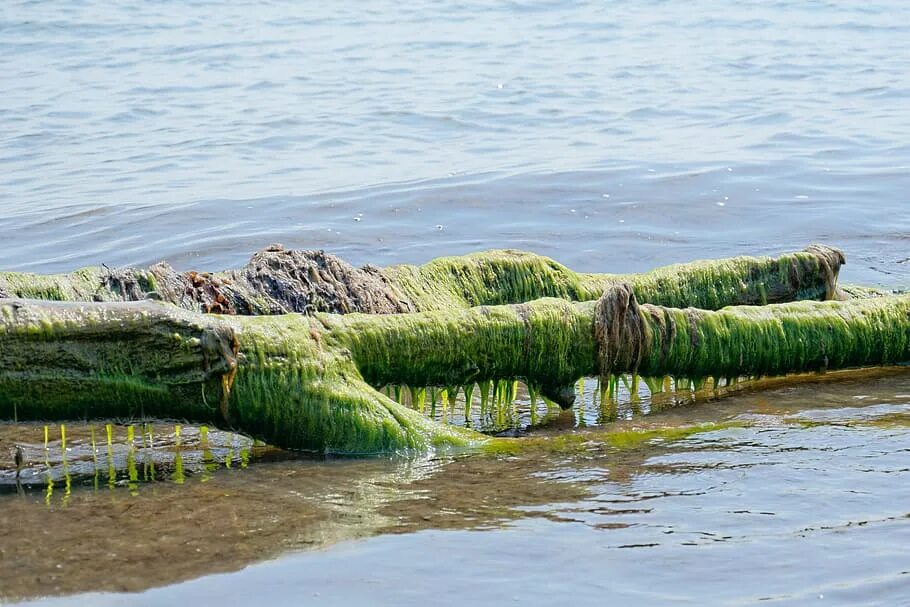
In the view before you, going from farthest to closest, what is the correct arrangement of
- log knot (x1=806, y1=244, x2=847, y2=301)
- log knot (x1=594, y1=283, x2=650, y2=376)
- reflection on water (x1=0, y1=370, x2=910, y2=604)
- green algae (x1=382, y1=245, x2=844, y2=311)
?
log knot (x1=806, y1=244, x2=847, y2=301)
green algae (x1=382, y1=245, x2=844, y2=311)
log knot (x1=594, y1=283, x2=650, y2=376)
reflection on water (x1=0, y1=370, x2=910, y2=604)

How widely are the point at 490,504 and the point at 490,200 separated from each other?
855 cm

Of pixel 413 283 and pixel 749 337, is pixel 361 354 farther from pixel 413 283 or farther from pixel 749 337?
pixel 749 337

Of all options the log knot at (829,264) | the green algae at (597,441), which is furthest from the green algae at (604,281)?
the green algae at (597,441)

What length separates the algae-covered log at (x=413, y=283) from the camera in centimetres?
617

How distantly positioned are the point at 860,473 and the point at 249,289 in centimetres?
325

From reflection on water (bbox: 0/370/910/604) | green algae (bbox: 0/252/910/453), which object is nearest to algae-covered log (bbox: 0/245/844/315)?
green algae (bbox: 0/252/910/453)

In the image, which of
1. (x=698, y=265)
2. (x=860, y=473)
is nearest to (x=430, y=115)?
(x=698, y=265)

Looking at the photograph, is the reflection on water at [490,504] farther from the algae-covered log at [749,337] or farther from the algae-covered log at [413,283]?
the algae-covered log at [413,283]

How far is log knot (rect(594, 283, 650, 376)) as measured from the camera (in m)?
6.09

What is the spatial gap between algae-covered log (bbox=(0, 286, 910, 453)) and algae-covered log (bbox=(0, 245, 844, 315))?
0.56 m

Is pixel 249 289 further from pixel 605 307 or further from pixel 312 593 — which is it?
pixel 312 593

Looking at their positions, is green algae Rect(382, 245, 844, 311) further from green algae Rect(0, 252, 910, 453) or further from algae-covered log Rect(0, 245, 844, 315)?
green algae Rect(0, 252, 910, 453)

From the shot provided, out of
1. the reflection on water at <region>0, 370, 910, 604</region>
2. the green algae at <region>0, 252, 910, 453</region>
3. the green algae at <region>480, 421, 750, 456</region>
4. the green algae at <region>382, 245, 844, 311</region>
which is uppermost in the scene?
the green algae at <region>382, 245, 844, 311</region>

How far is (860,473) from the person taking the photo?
5070 millimetres
